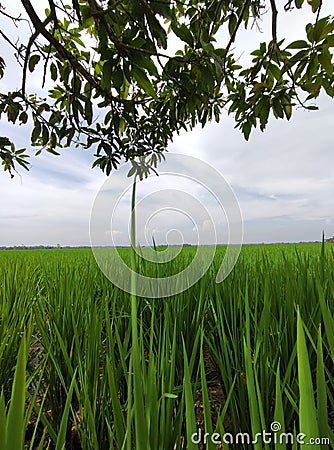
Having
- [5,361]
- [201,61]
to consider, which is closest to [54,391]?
[5,361]

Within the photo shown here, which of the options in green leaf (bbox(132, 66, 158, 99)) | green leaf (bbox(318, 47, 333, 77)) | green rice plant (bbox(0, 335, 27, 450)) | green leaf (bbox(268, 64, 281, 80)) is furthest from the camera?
green leaf (bbox(268, 64, 281, 80))

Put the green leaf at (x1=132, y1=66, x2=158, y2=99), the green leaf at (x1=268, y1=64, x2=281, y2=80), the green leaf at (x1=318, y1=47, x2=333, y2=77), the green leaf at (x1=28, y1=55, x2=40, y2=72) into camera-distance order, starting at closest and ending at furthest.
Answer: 1. the green leaf at (x1=132, y1=66, x2=158, y2=99)
2. the green leaf at (x1=318, y1=47, x2=333, y2=77)
3. the green leaf at (x1=268, y1=64, x2=281, y2=80)
4. the green leaf at (x1=28, y1=55, x2=40, y2=72)

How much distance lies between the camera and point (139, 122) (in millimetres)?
1526

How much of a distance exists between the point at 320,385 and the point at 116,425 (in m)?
0.27

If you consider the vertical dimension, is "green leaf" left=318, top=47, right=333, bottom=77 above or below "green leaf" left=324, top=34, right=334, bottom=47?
below

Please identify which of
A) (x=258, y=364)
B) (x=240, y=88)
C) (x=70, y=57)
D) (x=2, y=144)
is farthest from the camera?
(x=2, y=144)

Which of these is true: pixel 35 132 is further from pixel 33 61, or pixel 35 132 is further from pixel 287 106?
pixel 287 106

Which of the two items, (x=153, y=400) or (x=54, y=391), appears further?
(x=54, y=391)

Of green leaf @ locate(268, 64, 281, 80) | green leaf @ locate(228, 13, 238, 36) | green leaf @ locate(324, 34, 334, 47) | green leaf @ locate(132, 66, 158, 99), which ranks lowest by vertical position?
green leaf @ locate(132, 66, 158, 99)

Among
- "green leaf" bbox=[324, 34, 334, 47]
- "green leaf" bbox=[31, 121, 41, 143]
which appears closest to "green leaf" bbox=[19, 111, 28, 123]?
"green leaf" bbox=[31, 121, 41, 143]

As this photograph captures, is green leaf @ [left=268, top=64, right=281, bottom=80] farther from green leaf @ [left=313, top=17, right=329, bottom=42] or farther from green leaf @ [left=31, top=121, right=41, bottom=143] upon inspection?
green leaf @ [left=31, top=121, right=41, bottom=143]

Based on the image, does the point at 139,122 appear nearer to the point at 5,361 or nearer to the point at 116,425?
the point at 5,361

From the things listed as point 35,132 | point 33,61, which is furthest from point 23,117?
point 33,61

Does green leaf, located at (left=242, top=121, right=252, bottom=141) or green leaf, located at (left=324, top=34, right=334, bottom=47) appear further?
green leaf, located at (left=242, top=121, right=252, bottom=141)
